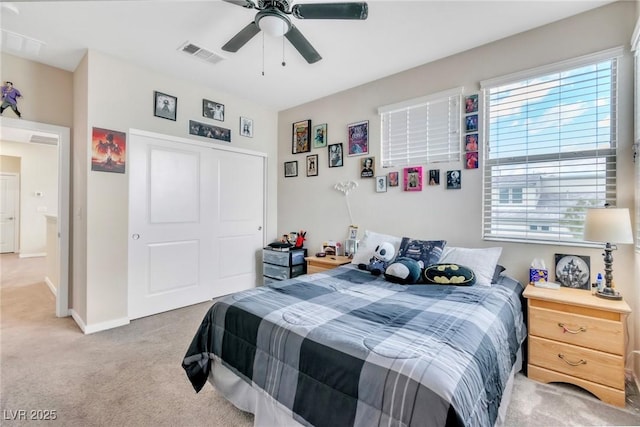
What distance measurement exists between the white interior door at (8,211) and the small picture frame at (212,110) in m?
6.39

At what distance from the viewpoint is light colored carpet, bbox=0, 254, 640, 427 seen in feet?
5.45

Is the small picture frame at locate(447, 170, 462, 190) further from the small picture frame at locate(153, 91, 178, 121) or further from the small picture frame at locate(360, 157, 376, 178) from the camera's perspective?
the small picture frame at locate(153, 91, 178, 121)

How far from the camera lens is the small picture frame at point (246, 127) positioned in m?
4.09

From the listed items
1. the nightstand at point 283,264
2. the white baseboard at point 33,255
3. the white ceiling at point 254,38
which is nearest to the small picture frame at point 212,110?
the white ceiling at point 254,38

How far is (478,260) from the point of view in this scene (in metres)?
2.33

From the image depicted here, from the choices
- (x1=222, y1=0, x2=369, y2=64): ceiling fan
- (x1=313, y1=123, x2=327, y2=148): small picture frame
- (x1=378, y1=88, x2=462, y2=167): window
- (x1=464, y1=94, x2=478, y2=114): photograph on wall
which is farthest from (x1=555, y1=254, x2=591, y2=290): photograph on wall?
(x1=313, y1=123, x2=327, y2=148): small picture frame

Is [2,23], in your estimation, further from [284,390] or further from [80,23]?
[284,390]

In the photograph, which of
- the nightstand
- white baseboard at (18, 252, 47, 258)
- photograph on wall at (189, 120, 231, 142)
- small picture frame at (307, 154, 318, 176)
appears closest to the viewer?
photograph on wall at (189, 120, 231, 142)

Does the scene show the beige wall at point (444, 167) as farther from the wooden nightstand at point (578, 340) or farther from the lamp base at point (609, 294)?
the wooden nightstand at point (578, 340)

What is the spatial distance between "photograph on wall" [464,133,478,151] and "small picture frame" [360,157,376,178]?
1.00 meters

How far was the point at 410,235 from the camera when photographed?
122 inches

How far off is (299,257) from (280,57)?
2.42 meters

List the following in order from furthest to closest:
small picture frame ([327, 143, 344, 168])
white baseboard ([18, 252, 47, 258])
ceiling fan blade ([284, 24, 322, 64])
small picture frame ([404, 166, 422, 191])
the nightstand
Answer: white baseboard ([18, 252, 47, 258]) < the nightstand < small picture frame ([327, 143, 344, 168]) < small picture frame ([404, 166, 422, 191]) < ceiling fan blade ([284, 24, 322, 64])

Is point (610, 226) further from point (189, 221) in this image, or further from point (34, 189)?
point (34, 189)
